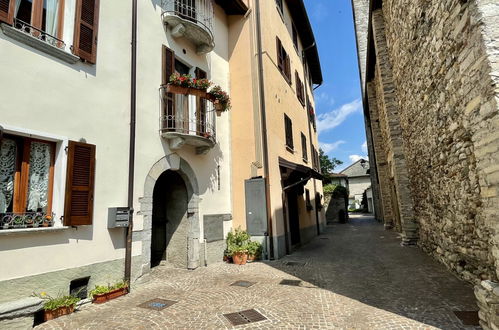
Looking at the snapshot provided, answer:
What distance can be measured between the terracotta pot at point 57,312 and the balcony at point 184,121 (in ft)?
12.5

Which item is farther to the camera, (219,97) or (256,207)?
(256,207)

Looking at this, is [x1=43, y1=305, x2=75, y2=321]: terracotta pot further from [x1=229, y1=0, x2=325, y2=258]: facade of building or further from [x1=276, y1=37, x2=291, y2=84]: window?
[x1=276, y1=37, x2=291, y2=84]: window

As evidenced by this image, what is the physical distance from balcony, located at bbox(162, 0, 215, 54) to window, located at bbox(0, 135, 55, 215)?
14.8 feet

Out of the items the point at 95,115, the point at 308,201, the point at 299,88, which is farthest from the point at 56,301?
the point at 299,88

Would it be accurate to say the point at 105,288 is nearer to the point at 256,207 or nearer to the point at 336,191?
the point at 256,207

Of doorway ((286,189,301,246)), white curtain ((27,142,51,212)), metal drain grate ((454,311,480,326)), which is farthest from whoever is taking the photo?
doorway ((286,189,301,246))

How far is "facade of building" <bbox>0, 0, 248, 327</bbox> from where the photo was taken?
164 inches

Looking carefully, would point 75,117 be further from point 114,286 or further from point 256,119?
point 256,119

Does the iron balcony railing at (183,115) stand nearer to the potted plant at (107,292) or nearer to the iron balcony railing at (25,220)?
the iron balcony railing at (25,220)

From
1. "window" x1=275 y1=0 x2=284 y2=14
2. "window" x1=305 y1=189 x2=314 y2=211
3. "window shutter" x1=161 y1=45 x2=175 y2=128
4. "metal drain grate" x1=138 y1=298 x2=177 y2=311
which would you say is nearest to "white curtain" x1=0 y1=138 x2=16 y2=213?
"metal drain grate" x1=138 y1=298 x2=177 y2=311

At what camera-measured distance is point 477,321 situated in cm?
355

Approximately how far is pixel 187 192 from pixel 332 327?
16.4ft

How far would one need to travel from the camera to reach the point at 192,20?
26.3 ft

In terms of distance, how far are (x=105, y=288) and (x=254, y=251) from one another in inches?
164
